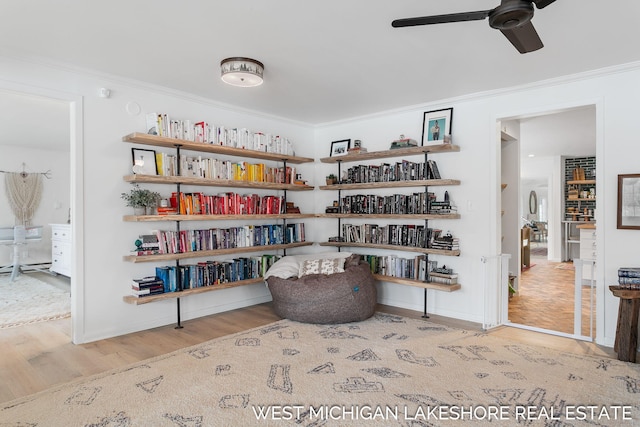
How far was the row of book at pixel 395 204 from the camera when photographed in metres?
4.49

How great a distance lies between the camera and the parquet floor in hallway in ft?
14.3

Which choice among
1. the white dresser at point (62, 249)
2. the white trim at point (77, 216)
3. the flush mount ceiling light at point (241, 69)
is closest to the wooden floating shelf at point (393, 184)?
the flush mount ceiling light at point (241, 69)

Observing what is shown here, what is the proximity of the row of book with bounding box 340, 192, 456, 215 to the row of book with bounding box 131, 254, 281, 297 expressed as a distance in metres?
1.30

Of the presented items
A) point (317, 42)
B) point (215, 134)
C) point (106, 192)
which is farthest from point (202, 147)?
point (317, 42)

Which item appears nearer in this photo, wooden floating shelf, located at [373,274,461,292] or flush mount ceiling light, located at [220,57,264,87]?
flush mount ceiling light, located at [220,57,264,87]

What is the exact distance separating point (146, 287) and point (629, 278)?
4.39m

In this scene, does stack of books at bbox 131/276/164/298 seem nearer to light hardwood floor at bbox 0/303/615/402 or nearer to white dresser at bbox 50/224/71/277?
light hardwood floor at bbox 0/303/615/402

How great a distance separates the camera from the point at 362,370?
3008mm

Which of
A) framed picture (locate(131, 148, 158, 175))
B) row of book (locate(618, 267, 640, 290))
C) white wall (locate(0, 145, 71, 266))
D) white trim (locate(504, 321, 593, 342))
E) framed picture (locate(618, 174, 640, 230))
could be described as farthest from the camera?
white wall (locate(0, 145, 71, 266))

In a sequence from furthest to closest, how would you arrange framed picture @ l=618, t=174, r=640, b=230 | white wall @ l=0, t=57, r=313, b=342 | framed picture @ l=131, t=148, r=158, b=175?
framed picture @ l=131, t=148, r=158, b=175 < white wall @ l=0, t=57, r=313, b=342 < framed picture @ l=618, t=174, r=640, b=230

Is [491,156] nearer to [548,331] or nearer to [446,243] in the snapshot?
[446,243]

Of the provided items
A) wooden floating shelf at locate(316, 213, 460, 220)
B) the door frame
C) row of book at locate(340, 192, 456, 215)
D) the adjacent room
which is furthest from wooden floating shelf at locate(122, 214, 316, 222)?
the door frame

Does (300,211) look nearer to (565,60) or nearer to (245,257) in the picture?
(245,257)

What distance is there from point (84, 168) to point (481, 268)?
165 inches
